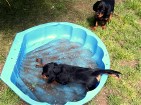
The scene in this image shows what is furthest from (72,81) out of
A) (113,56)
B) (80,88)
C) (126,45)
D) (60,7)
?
(60,7)

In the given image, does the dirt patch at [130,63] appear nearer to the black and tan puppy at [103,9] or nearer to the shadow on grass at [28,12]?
the black and tan puppy at [103,9]

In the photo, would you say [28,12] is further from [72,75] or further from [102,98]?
[102,98]

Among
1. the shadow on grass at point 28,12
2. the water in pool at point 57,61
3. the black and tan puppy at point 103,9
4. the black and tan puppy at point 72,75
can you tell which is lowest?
the water in pool at point 57,61

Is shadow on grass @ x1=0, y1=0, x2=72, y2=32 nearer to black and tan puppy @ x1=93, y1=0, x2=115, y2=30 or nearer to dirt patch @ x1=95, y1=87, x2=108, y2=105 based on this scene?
black and tan puppy @ x1=93, y1=0, x2=115, y2=30

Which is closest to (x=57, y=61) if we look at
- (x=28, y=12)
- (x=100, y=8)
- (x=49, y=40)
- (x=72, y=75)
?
(x=49, y=40)

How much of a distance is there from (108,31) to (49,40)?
1241 millimetres

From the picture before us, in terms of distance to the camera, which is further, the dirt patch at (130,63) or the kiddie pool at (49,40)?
the dirt patch at (130,63)

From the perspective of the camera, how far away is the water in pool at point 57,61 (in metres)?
5.20

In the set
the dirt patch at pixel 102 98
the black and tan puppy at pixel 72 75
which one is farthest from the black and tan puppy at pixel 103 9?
the dirt patch at pixel 102 98

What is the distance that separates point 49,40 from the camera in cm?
615

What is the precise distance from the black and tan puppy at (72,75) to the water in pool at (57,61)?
0.71ft

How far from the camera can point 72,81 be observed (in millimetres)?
5164

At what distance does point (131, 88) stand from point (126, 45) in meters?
1.10

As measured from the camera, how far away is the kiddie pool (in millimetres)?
5219
